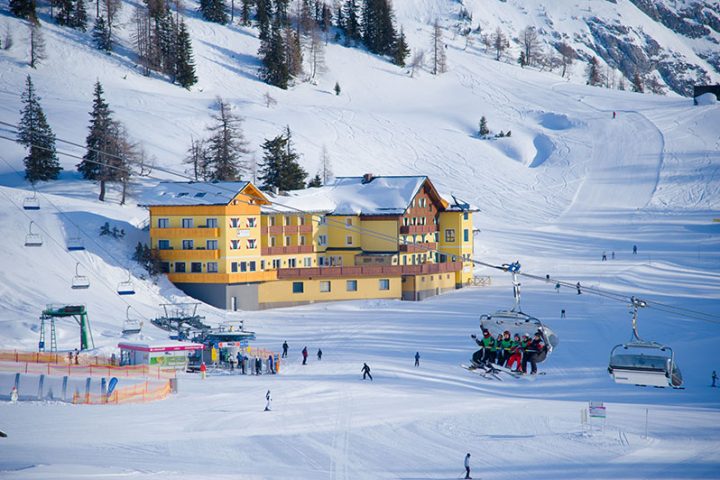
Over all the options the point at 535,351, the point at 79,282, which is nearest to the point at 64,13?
the point at 79,282

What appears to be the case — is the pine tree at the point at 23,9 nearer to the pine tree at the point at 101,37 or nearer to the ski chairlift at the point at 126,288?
the pine tree at the point at 101,37

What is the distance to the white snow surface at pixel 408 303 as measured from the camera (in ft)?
121

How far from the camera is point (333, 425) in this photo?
39.6 metres

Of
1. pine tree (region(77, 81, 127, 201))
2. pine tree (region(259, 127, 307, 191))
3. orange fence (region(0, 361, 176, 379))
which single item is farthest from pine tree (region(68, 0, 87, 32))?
orange fence (region(0, 361, 176, 379))

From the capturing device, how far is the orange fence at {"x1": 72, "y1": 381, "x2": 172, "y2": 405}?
42.3 meters

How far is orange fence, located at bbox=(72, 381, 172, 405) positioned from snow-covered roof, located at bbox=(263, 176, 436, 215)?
99.9 feet

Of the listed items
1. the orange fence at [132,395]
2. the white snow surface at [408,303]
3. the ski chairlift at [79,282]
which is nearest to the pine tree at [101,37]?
the white snow surface at [408,303]

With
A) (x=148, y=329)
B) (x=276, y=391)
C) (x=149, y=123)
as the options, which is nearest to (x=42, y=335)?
(x=148, y=329)

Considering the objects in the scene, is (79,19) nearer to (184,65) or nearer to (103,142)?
(184,65)

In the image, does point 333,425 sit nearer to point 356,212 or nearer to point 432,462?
point 432,462

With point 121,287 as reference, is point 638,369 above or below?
below

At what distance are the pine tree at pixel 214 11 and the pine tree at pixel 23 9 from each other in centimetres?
Result: 3209

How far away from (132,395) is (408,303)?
102ft

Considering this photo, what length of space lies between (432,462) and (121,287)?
25907 mm
